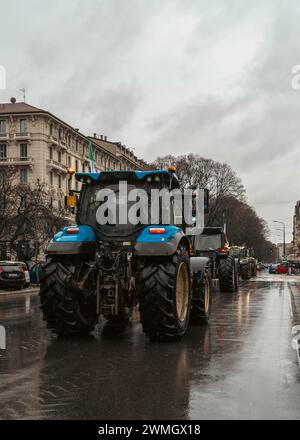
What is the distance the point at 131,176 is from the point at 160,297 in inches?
92.3

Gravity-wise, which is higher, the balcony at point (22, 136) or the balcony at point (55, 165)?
the balcony at point (22, 136)

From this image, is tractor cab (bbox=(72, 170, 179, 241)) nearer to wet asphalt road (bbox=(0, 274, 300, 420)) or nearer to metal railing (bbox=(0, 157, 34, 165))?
wet asphalt road (bbox=(0, 274, 300, 420))

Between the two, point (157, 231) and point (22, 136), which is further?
point (22, 136)

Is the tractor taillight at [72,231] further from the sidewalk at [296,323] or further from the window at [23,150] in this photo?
the window at [23,150]

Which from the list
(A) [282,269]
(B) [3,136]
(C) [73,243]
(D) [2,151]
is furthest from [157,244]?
(A) [282,269]

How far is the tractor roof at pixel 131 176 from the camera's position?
953 cm

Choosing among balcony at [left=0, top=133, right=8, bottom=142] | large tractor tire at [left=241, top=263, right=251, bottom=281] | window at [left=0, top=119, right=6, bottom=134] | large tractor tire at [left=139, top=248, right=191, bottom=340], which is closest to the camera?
large tractor tire at [left=139, top=248, right=191, bottom=340]

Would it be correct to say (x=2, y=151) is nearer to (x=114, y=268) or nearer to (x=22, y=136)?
(x=22, y=136)

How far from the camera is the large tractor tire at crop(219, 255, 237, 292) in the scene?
2086cm

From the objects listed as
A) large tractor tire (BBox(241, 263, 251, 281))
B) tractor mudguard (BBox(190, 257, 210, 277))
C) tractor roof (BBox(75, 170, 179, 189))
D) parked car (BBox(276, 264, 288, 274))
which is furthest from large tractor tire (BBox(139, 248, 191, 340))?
parked car (BBox(276, 264, 288, 274))

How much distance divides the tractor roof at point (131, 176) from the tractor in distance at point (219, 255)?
11.1 metres

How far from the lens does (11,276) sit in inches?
1016

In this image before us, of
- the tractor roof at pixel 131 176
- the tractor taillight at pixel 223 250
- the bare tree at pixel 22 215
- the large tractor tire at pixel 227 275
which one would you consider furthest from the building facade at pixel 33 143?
the tractor roof at pixel 131 176

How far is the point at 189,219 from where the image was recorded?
424 inches
